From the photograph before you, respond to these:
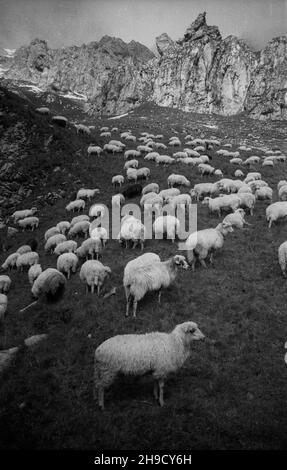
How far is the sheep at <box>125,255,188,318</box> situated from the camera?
13.2 meters

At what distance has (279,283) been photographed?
14773mm

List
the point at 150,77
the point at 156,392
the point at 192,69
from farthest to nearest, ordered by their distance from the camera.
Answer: the point at 150,77 → the point at 192,69 → the point at 156,392

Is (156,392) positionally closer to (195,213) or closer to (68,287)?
(68,287)

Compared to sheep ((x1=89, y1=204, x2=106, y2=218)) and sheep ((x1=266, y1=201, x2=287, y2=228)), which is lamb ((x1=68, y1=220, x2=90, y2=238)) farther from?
sheep ((x1=266, y1=201, x2=287, y2=228))

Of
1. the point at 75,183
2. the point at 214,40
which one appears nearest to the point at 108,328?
the point at 75,183

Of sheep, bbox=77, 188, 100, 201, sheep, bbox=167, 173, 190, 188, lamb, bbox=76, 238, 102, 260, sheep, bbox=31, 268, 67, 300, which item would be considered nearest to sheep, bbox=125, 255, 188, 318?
sheep, bbox=31, 268, 67, 300

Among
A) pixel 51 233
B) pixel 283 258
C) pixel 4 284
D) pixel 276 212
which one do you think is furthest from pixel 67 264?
pixel 276 212

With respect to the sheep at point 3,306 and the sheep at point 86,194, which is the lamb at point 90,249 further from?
the sheep at point 86,194

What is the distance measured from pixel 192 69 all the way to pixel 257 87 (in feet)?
73.1

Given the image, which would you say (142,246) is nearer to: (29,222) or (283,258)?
(283,258)

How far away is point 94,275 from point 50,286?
84.6 inches

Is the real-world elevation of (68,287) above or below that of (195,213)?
below

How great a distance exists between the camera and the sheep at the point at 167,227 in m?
19.2
